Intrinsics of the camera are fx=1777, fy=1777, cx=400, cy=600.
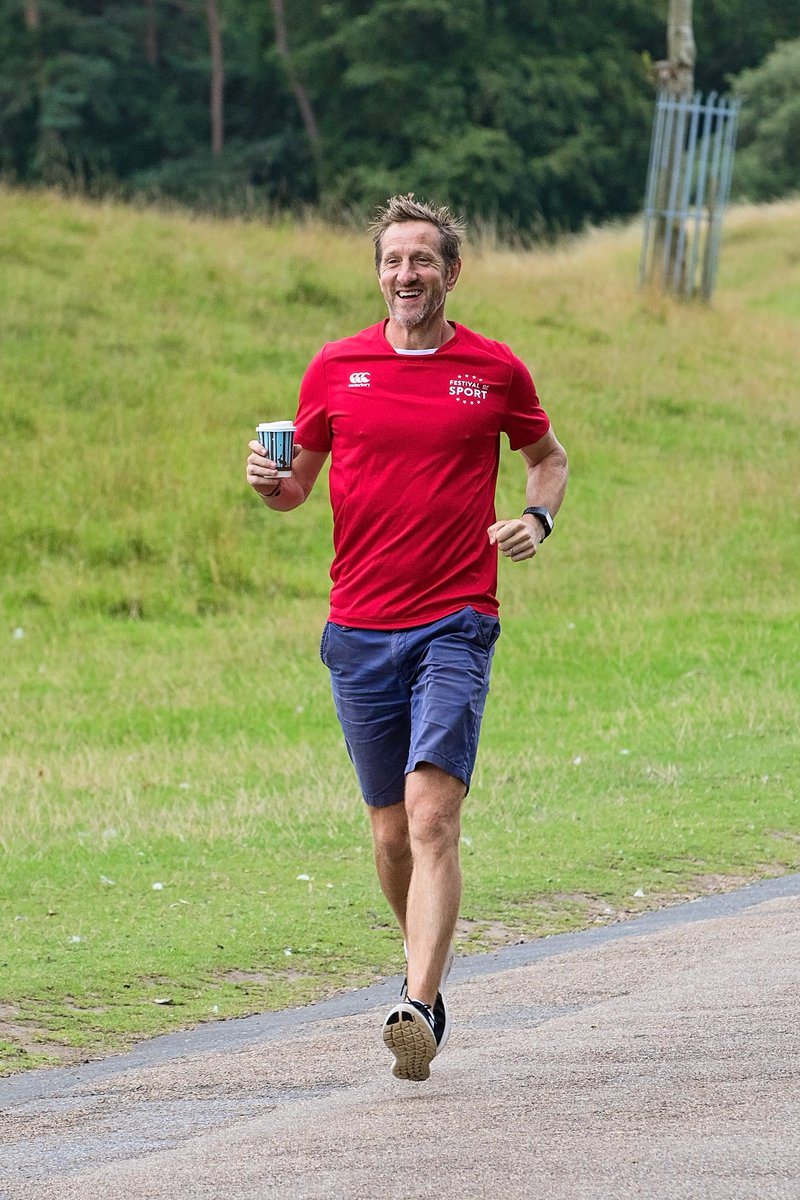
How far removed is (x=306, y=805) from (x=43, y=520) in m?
8.26

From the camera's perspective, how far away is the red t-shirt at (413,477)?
4.94 metres

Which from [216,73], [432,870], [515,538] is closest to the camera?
[432,870]

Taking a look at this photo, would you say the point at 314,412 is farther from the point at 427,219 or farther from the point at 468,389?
the point at 427,219

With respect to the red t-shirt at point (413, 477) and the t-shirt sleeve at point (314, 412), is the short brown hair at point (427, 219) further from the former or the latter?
the t-shirt sleeve at point (314, 412)

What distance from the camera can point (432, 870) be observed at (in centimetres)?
473

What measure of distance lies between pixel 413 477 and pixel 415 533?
0.16 m

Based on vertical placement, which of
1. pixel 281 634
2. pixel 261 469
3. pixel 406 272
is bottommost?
pixel 281 634

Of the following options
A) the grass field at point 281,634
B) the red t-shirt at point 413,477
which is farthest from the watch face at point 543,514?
the grass field at point 281,634

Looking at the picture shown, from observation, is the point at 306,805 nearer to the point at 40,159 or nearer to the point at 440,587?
the point at 440,587

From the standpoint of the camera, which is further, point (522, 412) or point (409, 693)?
point (522, 412)

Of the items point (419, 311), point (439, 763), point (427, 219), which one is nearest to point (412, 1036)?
point (439, 763)

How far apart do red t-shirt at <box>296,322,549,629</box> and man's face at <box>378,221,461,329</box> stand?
4.8 inches

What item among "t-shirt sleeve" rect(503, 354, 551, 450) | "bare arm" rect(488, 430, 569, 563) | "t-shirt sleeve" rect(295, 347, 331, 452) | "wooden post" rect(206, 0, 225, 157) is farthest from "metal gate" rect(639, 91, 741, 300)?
"wooden post" rect(206, 0, 225, 157)

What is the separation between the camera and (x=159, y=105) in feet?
172
